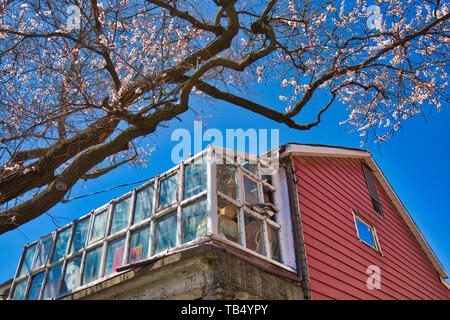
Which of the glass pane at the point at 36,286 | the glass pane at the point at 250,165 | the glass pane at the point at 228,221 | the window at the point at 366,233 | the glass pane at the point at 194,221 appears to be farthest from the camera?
the window at the point at 366,233

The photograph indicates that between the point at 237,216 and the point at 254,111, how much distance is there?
1878mm

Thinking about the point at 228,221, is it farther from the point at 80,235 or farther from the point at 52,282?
the point at 52,282

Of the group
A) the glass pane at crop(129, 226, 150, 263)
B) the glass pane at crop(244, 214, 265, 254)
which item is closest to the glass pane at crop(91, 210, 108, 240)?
the glass pane at crop(129, 226, 150, 263)

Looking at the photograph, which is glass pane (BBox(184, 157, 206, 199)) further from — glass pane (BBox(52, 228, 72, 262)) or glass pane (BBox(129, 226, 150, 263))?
glass pane (BBox(52, 228, 72, 262))

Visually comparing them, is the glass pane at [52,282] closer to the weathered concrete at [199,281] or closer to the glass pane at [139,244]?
the weathered concrete at [199,281]

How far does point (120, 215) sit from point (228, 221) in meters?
2.39

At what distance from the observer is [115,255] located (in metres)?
6.63

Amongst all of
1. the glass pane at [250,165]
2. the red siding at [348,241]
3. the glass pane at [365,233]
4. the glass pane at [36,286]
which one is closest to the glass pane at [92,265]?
the glass pane at [36,286]

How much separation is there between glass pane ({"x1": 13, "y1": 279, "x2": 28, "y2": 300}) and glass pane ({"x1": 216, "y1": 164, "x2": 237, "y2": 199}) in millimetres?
5201

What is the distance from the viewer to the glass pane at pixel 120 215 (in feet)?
22.8

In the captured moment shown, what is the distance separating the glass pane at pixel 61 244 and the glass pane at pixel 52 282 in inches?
9.4

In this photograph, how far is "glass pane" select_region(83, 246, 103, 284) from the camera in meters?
6.78

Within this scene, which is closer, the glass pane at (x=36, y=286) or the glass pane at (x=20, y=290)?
the glass pane at (x=36, y=286)
